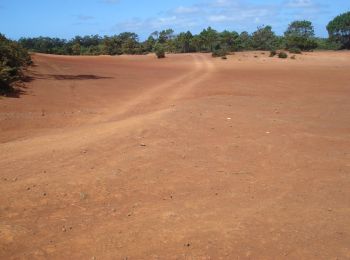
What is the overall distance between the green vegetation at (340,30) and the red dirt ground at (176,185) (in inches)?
2558

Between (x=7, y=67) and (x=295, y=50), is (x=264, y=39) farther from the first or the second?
(x=7, y=67)

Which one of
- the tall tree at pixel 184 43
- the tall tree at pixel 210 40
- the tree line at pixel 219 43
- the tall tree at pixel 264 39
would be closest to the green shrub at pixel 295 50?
the tree line at pixel 219 43

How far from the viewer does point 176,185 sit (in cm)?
700

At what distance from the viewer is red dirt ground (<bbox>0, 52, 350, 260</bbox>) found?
5066mm

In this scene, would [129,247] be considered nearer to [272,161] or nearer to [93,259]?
[93,259]

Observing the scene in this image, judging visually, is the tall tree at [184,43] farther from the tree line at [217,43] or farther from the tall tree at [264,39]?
the tall tree at [264,39]

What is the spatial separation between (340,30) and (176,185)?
7466cm

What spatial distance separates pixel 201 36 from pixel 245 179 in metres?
68.4

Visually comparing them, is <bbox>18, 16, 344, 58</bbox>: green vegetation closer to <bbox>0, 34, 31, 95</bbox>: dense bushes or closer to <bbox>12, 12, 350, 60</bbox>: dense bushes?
<bbox>12, 12, 350, 60</bbox>: dense bushes

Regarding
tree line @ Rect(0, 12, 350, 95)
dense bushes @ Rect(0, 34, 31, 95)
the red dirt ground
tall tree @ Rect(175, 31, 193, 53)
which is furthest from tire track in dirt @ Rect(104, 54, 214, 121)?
tall tree @ Rect(175, 31, 193, 53)

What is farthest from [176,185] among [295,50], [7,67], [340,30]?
[340,30]

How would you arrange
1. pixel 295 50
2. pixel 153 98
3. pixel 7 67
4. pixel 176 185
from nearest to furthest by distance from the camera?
pixel 176 185 → pixel 7 67 → pixel 153 98 → pixel 295 50

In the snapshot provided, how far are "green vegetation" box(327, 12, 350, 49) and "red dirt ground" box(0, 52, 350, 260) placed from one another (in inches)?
2558

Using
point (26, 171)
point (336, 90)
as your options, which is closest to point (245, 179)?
point (26, 171)
